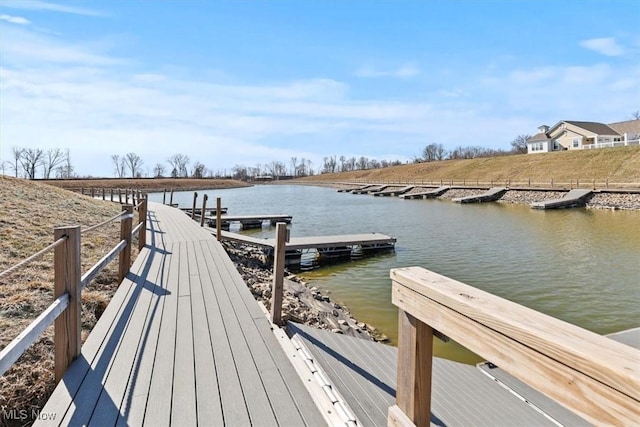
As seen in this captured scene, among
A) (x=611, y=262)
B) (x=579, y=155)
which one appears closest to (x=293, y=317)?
(x=611, y=262)

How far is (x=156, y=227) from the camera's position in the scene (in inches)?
499

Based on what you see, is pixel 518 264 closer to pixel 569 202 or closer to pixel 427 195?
pixel 569 202

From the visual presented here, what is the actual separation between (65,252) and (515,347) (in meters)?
3.20

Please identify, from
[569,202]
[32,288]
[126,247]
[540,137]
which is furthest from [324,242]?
[540,137]

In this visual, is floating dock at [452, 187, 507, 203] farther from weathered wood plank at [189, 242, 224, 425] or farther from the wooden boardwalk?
weathered wood plank at [189, 242, 224, 425]

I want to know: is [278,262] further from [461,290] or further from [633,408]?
[633,408]

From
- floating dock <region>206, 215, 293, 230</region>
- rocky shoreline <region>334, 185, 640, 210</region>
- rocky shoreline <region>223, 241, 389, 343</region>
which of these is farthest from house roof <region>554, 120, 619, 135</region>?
rocky shoreline <region>223, 241, 389, 343</region>

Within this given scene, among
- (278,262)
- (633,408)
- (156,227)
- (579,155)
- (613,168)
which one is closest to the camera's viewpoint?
(633,408)

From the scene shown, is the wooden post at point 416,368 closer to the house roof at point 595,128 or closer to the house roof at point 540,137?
the house roof at point 595,128

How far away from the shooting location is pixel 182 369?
10.4 feet

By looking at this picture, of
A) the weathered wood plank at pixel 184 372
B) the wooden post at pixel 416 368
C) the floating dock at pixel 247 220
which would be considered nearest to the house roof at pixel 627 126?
the floating dock at pixel 247 220

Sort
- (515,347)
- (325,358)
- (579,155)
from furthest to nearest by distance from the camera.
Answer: (579,155), (325,358), (515,347)

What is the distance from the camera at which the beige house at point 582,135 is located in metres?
51.1

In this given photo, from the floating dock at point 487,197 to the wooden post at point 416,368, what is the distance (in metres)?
34.0
